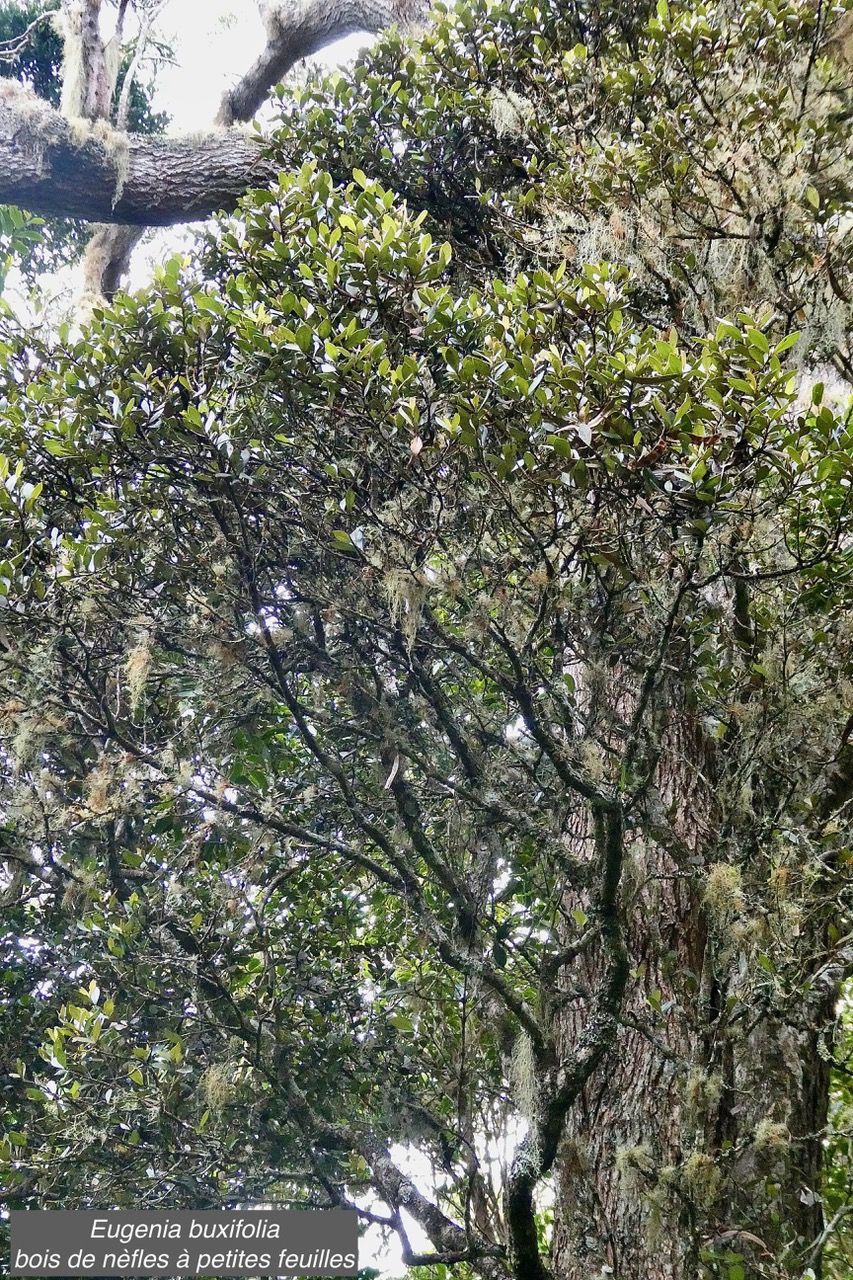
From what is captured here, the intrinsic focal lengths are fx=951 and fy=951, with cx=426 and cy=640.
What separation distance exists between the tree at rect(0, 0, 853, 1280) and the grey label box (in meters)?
0.10

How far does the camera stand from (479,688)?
3.96 m

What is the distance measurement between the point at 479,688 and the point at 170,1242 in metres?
2.31

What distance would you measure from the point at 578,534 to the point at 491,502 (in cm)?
29

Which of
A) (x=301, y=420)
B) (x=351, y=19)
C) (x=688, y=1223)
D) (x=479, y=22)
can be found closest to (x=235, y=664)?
(x=301, y=420)

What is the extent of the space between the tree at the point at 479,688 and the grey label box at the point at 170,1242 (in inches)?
3.8

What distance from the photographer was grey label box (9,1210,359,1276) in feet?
10.9

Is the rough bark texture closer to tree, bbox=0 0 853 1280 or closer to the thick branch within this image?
the thick branch

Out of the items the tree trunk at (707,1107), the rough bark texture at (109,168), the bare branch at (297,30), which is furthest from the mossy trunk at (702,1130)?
the bare branch at (297,30)

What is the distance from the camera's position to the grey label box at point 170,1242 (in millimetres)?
3324

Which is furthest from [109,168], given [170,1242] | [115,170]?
[170,1242]

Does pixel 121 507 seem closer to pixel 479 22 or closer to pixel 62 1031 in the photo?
pixel 62 1031

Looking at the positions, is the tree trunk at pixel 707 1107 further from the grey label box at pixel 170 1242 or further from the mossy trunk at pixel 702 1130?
the grey label box at pixel 170 1242

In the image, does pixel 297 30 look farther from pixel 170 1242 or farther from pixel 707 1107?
pixel 170 1242

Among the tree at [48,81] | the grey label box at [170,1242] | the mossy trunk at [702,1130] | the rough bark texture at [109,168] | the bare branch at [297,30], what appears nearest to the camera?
the mossy trunk at [702,1130]
